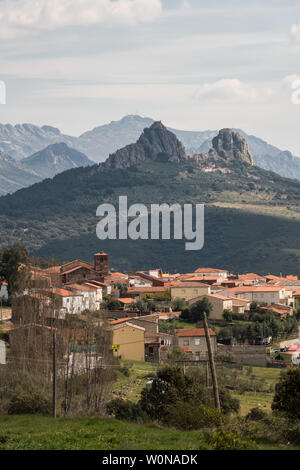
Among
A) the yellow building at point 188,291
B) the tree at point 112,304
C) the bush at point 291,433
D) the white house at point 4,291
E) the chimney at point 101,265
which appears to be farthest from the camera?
the chimney at point 101,265

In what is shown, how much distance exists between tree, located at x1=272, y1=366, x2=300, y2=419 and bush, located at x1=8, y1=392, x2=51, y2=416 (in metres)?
8.12

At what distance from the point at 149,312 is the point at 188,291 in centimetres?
1293

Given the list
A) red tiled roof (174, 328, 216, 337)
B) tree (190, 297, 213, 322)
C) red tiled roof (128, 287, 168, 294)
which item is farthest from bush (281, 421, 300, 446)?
red tiled roof (128, 287, 168, 294)

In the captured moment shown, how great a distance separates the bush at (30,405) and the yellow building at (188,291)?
5420 cm

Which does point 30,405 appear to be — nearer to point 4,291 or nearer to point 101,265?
point 4,291

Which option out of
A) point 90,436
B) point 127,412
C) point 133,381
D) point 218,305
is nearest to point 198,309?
point 218,305

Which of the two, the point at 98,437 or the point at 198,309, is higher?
the point at 198,309

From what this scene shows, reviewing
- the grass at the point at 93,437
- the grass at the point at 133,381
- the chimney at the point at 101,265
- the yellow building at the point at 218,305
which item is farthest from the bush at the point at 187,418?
the chimney at the point at 101,265

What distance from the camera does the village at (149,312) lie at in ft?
160

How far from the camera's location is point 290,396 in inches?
1011

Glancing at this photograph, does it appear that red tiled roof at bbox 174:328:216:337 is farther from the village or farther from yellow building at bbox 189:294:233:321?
yellow building at bbox 189:294:233:321

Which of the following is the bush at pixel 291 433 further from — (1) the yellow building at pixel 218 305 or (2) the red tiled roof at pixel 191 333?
(1) the yellow building at pixel 218 305

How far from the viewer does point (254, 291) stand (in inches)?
3413

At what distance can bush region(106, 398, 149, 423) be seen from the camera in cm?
2787
